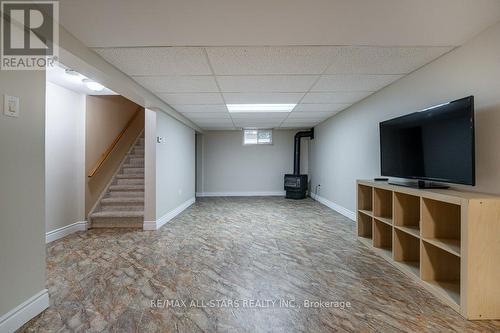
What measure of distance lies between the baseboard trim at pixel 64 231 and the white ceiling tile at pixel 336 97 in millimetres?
4247

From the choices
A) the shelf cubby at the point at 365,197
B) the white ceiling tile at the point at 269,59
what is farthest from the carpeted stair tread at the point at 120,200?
the shelf cubby at the point at 365,197

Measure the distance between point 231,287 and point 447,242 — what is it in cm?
186

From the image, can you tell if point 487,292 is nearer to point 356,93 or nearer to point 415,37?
point 415,37

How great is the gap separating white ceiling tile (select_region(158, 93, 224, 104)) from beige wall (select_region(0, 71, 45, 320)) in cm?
195

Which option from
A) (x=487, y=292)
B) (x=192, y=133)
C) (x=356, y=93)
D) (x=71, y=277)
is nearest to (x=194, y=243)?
(x=71, y=277)

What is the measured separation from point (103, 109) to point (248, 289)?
13.5 feet

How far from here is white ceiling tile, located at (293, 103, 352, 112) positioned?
14.6ft

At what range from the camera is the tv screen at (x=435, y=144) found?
192 centimetres

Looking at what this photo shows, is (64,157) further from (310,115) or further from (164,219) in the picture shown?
(310,115)

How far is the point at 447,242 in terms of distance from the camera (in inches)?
79.2

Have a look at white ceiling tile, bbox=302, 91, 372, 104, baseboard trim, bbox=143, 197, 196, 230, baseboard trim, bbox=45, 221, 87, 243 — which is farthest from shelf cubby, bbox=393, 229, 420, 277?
baseboard trim, bbox=45, 221, 87, 243

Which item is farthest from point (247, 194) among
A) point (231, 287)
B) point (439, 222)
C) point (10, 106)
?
point (10, 106)

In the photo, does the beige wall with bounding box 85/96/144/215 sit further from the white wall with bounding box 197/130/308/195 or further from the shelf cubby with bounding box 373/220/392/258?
the shelf cubby with bounding box 373/220/392/258

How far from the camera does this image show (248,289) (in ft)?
6.97
